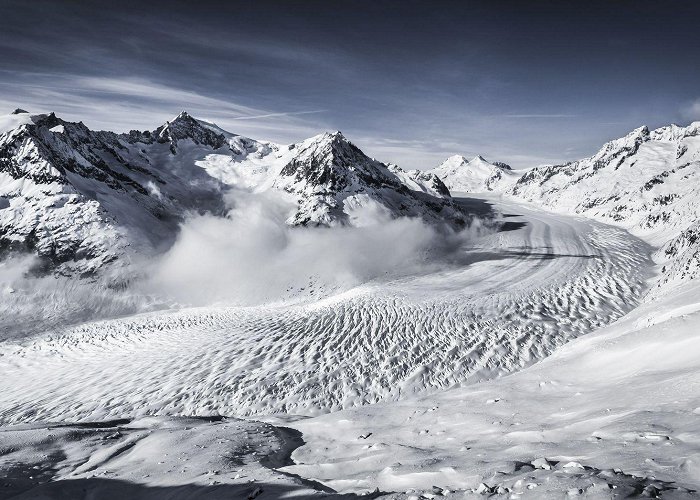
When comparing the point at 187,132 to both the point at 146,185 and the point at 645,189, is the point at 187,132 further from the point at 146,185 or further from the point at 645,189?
the point at 645,189

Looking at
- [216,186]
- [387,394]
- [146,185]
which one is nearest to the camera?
[387,394]

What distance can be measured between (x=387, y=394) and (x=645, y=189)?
90320 mm

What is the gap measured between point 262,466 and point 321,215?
5556 cm

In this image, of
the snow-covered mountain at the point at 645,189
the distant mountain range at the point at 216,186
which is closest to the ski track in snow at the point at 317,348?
the snow-covered mountain at the point at 645,189

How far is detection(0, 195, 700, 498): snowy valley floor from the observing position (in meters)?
6.73

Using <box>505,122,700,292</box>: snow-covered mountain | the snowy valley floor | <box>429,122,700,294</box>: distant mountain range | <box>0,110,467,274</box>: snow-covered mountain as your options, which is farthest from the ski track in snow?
<box>0,110,467,274</box>: snow-covered mountain

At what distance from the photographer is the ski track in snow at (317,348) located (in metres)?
21.1

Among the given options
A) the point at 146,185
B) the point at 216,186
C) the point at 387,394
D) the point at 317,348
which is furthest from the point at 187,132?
the point at 387,394

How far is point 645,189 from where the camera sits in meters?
84.6

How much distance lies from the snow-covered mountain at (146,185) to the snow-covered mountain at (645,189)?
107ft

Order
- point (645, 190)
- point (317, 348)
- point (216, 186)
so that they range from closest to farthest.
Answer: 1. point (317, 348)
2. point (645, 190)
3. point (216, 186)

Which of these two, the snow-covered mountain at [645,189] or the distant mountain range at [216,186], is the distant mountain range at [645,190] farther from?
the distant mountain range at [216,186]

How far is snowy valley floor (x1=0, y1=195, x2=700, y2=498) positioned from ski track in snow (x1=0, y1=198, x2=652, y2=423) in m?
0.13

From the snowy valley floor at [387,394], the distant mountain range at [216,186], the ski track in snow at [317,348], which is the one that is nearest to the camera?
the snowy valley floor at [387,394]
